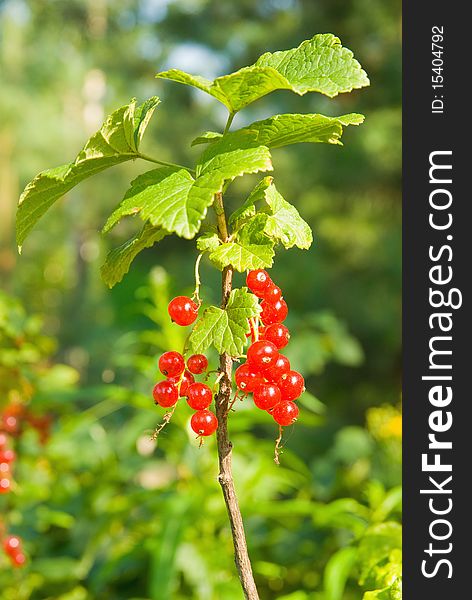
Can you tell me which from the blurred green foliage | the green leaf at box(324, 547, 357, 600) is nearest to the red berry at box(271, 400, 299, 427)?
the blurred green foliage

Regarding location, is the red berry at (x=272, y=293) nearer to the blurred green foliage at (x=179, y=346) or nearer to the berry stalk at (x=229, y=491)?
the berry stalk at (x=229, y=491)

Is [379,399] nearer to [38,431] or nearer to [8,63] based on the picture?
[38,431]

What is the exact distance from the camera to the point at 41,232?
11.5m

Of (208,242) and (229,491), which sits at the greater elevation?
(208,242)

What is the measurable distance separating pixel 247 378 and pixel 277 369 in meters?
0.02

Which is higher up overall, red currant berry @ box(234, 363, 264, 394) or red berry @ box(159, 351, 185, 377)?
red berry @ box(159, 351, 185, 377)

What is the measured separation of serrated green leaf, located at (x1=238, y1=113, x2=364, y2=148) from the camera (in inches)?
18.7

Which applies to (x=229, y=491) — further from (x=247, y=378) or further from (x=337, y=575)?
(x=337, y=575)

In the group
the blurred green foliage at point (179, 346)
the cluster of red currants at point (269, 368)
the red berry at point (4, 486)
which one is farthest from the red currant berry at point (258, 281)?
the red berry at point (4, 486)

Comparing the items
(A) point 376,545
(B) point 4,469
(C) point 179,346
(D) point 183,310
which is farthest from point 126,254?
(C) point 179,346

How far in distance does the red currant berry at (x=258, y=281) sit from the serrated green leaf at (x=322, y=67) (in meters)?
0.12

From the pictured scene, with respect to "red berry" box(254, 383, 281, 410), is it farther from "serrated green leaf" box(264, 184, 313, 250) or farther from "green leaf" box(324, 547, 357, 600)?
"green leaf" box(324, 547, 357, 600)

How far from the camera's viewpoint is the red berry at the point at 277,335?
1.63ft

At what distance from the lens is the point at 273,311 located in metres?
0.51
